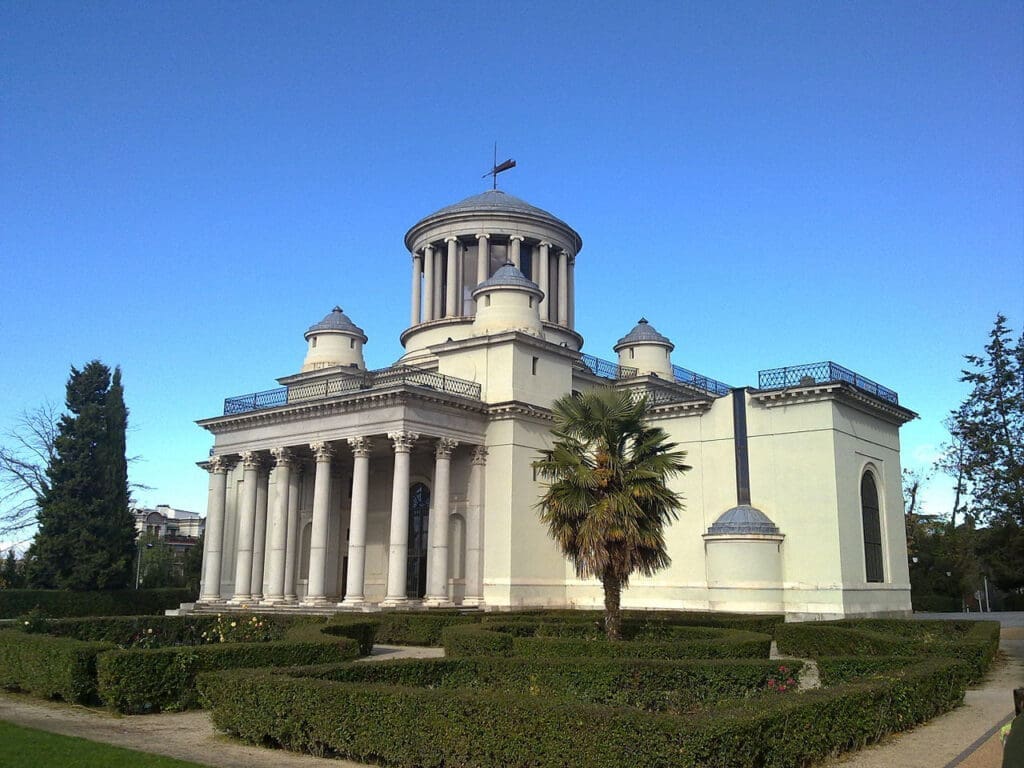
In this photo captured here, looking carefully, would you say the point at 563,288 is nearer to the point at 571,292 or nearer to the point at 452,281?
the point at 571,292

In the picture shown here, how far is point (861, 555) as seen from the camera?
112 ft

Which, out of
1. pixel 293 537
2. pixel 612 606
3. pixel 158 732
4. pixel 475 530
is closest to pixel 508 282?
pixel 475 530

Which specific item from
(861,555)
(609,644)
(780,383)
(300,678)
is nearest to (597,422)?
(609,644)

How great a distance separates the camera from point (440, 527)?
35938mm

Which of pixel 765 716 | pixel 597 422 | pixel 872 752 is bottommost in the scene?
pixel 872 752

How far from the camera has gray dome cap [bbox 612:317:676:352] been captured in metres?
48.7

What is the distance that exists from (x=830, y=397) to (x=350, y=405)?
1932 centimetres

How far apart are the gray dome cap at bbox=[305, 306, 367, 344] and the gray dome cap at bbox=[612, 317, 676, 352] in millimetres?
14441

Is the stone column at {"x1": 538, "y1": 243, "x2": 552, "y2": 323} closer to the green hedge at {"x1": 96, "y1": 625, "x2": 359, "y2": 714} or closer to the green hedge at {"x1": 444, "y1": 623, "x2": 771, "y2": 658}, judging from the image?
the green hedge at {"x1": 444, "y1": 623, "x2": 771, "y2": 658}

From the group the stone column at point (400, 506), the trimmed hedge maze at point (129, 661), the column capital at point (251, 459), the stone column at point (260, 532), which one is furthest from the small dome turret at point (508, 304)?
the trimmed hedge maze at point (129, 661)

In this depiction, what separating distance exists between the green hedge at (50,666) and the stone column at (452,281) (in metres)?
30.2

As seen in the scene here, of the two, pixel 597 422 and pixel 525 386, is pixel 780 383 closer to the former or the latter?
pixel 525 386

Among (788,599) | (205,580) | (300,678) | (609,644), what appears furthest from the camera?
(205,580)

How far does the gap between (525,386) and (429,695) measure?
28.3 m
